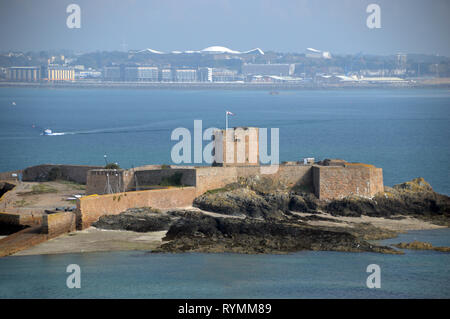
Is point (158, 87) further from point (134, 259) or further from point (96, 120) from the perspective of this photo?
point (134, 259)

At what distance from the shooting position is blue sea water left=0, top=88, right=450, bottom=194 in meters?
52.5

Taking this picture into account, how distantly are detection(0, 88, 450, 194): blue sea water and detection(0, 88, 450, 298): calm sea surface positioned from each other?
111mm

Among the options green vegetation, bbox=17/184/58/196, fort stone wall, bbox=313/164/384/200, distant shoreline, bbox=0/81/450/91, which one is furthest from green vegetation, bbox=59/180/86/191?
distant shoreline, bbox=0/81/450/91

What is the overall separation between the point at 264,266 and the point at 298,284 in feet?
5.76

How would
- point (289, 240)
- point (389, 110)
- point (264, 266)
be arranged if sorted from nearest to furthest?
point (264, 266) → point (289, 240) → point (389, 110)

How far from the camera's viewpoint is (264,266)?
2416cm

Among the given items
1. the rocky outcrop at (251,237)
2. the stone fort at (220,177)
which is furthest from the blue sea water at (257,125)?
the rocky outcrop at (251,237)

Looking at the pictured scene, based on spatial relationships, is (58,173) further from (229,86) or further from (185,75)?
(185,75)

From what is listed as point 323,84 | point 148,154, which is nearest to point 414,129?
point 148,154

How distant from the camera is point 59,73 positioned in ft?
602

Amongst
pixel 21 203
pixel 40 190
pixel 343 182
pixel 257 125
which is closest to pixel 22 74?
pixel 257 125

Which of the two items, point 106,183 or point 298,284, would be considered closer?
point 298,284

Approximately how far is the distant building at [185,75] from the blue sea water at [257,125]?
79.1 metres

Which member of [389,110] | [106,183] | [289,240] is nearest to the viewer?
[289,240]
